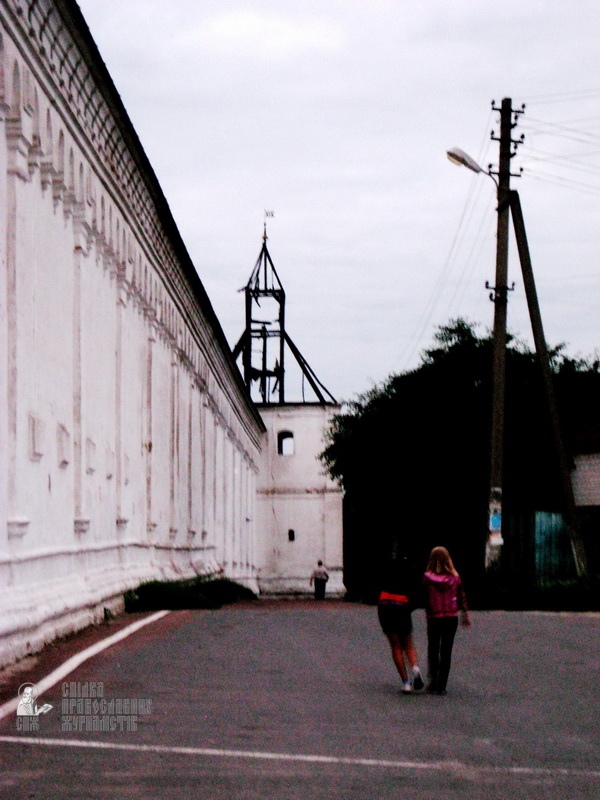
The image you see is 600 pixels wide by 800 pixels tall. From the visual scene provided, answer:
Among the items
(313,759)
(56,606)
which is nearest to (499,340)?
(56,606)

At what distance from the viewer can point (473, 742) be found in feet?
34.9

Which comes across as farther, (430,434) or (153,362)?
(430,434)

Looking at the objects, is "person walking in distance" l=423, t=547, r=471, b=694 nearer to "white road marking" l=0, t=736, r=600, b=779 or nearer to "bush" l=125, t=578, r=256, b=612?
"white road marking" l=0, t=736, r=600, b=779

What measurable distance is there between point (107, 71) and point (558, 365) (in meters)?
32.8

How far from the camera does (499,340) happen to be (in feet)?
109

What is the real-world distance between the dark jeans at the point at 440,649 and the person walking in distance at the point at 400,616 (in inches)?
5.8

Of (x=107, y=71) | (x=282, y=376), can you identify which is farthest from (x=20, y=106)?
(x=282, y=376)

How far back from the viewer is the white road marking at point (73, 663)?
1150 centimetres

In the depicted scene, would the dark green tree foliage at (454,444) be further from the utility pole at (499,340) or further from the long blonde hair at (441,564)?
the long blonde hair at (441,564)

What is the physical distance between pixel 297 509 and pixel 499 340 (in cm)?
4419

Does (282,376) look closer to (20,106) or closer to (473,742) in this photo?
(20,106)

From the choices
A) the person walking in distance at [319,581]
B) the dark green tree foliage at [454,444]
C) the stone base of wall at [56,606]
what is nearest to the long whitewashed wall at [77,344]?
the stone base of wall at [56,606]

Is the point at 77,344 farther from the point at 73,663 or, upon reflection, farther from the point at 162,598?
the point at 73,663

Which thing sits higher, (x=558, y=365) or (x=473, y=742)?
(x=558, y=365)
